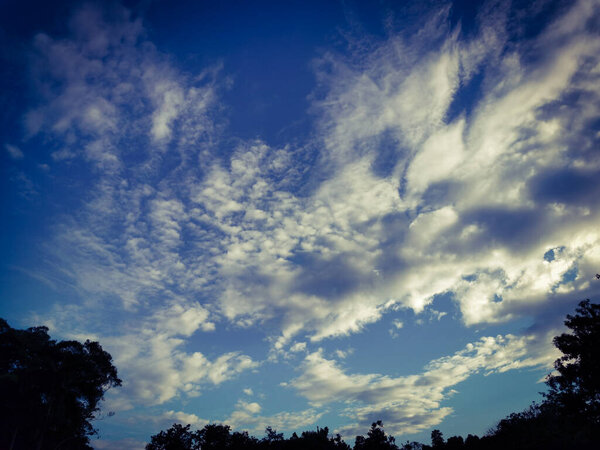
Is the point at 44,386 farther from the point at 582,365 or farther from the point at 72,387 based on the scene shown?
the point at 582,365

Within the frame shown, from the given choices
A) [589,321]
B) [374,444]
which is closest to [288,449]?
[374,444]

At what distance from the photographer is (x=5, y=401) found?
156 ft

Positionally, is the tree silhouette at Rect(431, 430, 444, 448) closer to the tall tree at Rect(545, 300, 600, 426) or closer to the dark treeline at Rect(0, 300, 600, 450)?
the dark treeline at Rect(0, 300, 600, 450)

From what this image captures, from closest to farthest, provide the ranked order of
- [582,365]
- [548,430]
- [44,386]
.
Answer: [582,365] → [44,386] → [548,430]

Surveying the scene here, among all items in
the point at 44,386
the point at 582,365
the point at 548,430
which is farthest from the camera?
the point at 548,430

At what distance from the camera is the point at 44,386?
161ft

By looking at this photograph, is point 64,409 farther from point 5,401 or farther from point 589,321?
point 589,321

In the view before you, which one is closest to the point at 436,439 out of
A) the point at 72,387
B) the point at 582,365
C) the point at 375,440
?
the point at 375,440

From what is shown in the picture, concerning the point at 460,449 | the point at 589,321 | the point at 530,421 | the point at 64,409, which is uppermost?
the point at 589,321

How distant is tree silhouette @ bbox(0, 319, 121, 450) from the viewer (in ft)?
156

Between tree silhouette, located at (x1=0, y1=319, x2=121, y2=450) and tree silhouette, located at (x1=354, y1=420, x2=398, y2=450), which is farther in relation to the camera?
tree silhouette, located at (x1=354, y1=420, x2=398, y2=450)

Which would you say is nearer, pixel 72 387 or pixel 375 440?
pixel 72 387

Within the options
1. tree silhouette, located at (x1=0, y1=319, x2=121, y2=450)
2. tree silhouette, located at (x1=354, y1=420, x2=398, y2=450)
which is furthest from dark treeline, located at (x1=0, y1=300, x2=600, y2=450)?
tree silhouette, located at (x1=354, y1=420, x2=398, y2=450)

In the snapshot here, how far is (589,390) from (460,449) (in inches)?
2193
